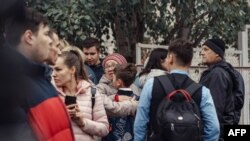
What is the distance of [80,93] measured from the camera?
4613 mm

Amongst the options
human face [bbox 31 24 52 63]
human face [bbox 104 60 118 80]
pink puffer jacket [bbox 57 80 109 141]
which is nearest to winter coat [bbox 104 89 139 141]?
human face [bbox 104 60 118 80]

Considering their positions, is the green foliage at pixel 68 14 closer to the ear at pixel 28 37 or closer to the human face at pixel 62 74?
the human face at pixel 62 74

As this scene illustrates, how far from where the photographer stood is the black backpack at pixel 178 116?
4.57 metres

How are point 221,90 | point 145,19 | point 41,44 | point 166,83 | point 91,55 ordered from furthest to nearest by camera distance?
1. point 145,19
2. point 91,55
3. point 221,90
4. point 166,83
5. point 41,44

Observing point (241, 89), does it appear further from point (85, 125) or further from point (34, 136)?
point (34, 136)

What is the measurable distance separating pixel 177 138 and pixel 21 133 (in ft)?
8.18

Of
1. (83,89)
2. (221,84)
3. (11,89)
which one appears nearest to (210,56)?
(221,84)

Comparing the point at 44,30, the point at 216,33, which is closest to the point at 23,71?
the point at 44,30

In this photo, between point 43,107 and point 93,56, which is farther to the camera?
point 93,56

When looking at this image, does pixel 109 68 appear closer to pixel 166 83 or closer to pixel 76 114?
pixel 166 83

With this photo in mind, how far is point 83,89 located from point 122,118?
1157mm

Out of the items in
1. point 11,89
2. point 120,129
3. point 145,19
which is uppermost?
Result: point 145,19

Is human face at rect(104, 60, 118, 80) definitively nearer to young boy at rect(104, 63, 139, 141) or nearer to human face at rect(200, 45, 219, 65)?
young boy at rect(104, 63, 139, 141)

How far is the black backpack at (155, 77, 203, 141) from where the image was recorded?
457cm
